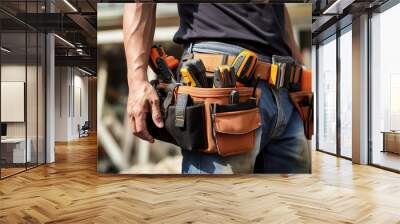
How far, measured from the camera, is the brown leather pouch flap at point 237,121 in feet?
15.9

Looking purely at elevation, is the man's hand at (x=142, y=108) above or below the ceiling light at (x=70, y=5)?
below

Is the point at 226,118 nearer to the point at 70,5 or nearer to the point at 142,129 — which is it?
the point at 142,129

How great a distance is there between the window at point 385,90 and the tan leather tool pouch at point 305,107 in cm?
165

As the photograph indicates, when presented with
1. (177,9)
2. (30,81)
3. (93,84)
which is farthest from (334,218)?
(93,84)

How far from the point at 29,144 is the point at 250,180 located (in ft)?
12.0

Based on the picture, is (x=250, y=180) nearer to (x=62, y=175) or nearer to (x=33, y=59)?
(x=62, y=175)

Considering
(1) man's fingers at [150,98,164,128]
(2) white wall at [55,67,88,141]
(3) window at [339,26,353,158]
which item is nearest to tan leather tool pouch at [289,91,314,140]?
(1) man's fingers at [150,98,164,128]

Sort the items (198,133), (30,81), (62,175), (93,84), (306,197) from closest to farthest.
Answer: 1. (306,197)
2. (198,133)
3. (62,175)
4. (30,81)
5. (93,84)

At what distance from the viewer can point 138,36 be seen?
17.4ft

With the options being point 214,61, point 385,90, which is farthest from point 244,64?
point 385,90

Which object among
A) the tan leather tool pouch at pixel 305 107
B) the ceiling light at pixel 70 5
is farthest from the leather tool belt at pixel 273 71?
the ceiling light at pixel 70 5

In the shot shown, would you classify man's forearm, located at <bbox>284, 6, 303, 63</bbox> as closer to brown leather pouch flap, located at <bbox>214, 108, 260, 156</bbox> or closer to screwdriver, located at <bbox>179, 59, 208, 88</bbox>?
brown leather pouch flap, located at <bbox>214, 108, 260, 156</bbox>

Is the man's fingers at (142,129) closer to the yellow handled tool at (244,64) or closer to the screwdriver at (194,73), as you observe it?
the screwdriver at (194,73)

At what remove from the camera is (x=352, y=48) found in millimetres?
7223
